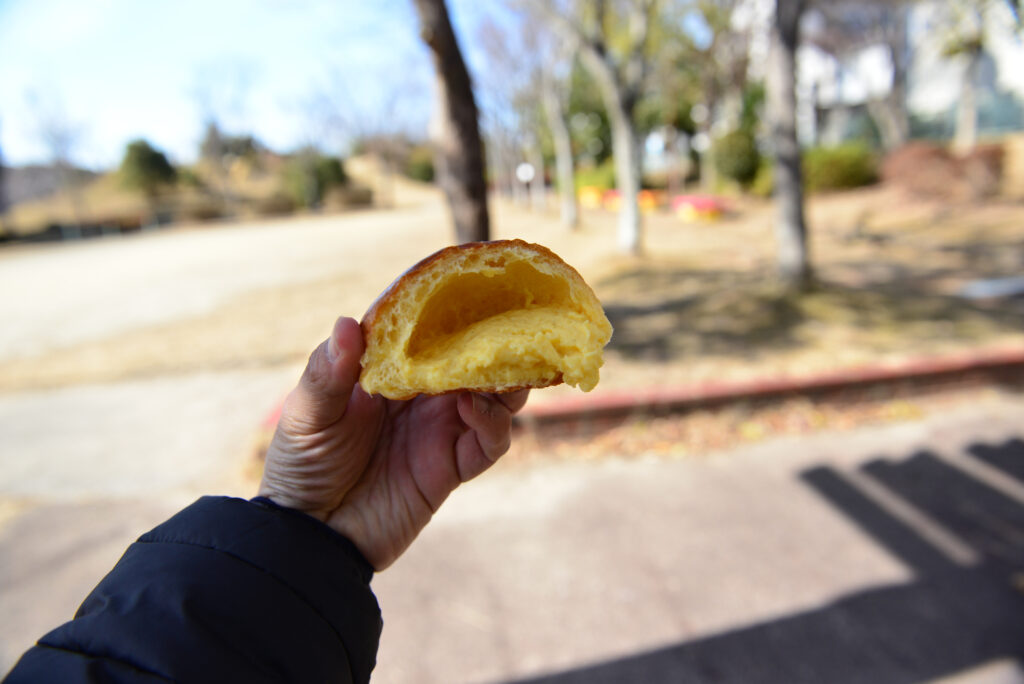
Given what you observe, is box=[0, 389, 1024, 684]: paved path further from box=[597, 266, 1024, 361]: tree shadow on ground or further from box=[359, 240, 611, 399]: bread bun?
box=[359, 240, 611, 399]: bread bun

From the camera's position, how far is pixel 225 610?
54.5 inches

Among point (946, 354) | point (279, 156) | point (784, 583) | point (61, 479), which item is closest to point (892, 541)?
point (784, 583)

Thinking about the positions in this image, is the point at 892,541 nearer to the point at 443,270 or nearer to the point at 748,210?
the point at 443,270

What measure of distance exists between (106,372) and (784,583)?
9.63 meters

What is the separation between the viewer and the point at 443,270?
172 centimetres

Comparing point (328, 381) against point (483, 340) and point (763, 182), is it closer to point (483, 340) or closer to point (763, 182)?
point (483, 340)

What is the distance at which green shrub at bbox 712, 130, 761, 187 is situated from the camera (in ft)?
71.4

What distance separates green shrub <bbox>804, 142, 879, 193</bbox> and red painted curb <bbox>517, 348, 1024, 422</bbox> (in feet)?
52.5

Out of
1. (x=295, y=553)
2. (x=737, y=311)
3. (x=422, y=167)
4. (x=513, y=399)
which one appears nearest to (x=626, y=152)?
(x=737, y=311)

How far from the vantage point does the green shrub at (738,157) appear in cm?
2177

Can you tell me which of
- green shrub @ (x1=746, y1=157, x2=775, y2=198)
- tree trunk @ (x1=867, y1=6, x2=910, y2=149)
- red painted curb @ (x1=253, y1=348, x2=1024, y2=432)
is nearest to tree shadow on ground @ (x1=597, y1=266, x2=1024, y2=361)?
red painted curb @ (x1=253, y1=348, x2=1024, y2=432)

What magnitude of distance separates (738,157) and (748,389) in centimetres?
1931

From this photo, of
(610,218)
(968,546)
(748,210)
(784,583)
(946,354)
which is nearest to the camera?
(784,583)

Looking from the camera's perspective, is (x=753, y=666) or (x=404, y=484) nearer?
(x=404, y=484)
